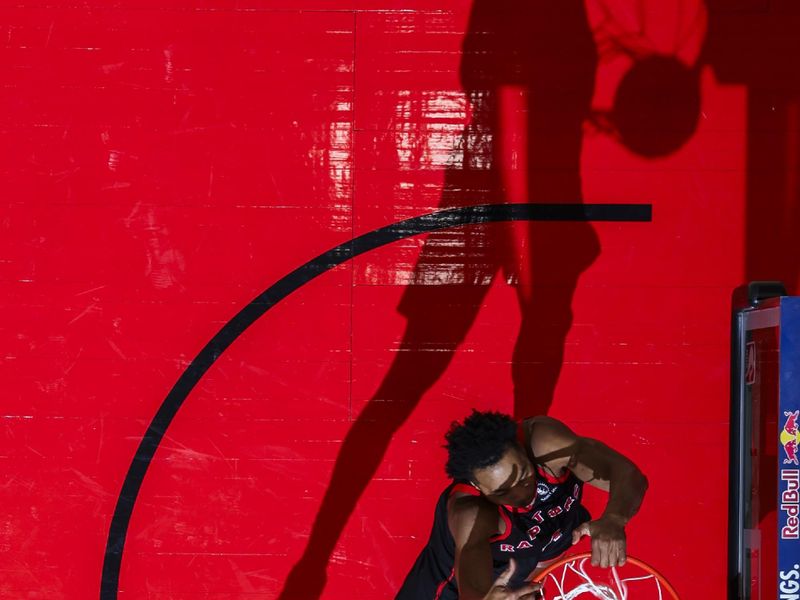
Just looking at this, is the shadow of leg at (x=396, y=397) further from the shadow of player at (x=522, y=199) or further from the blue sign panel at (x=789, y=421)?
the blue sign panel at (x=789, y=421)

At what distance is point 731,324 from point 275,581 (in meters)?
2.53

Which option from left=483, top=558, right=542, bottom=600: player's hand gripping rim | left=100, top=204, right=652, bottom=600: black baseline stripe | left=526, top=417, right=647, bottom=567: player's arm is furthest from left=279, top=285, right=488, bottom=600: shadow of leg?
left=483, top=558, right=542, bottom=600: player's hand gripping rim

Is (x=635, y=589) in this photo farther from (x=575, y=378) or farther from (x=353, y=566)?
(x=353, y=566)

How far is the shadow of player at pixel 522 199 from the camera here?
162 inches

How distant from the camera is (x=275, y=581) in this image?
13.5ft

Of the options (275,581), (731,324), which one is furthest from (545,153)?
(275,581)

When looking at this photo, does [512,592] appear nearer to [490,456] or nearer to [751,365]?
[490,456]

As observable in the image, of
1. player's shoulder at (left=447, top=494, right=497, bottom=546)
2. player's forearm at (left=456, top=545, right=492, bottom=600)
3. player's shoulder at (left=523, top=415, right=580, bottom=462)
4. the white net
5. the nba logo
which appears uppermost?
the nba logo

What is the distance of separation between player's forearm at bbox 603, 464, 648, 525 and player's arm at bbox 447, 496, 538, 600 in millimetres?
400

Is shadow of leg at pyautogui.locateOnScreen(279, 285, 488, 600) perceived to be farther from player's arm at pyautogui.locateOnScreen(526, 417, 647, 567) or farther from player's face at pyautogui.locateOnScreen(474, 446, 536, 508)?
player's face at pyautogui.locateOnScreen(474, 446, 536, 508)

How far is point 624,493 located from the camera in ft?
9.92

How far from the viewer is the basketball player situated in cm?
296

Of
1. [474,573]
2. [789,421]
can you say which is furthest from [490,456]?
[789,421]

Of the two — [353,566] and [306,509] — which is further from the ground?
[306,509]
